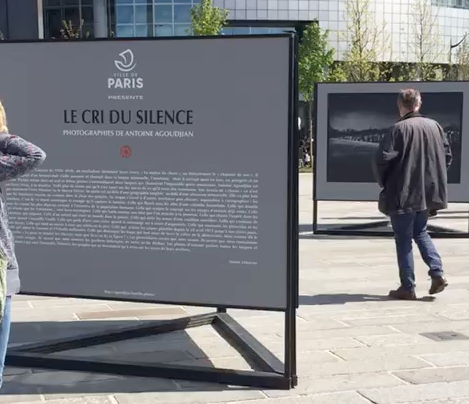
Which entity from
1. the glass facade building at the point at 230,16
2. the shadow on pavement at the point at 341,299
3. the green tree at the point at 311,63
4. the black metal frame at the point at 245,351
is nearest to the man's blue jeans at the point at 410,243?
the shadow on pavement at the point at 341,299

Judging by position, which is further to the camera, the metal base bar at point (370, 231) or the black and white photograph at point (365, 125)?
the metal base bar at point (370, 231)

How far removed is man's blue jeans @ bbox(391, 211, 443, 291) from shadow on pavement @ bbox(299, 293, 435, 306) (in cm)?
26

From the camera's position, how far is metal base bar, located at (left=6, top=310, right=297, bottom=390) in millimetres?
4816

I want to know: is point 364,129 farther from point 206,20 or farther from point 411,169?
point 206,20

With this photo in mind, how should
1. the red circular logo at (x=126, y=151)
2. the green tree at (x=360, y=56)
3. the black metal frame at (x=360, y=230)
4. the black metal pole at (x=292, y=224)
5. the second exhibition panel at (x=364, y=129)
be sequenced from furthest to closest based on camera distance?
the green tree at (x=360, y=56)
the black metal frame at (x=360, y=230)
the second exhibition panel at (x=364, y=129)
the red circular logo at (x=126, y=151)
the black metal pole at (x=292, y=224)

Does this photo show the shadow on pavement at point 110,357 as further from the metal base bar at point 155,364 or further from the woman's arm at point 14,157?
the woman's arm at point 14,157

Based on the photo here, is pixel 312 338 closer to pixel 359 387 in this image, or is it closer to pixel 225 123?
pixel 359 387

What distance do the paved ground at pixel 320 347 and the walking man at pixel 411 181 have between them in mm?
412

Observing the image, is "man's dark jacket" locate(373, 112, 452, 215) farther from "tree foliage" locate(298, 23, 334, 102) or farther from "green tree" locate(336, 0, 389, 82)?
"tree foliage" locate(298, 23, 334, 102)

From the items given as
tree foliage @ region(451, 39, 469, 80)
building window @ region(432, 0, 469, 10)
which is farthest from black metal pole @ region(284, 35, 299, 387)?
building window @ region(432, 0, 469, 10)

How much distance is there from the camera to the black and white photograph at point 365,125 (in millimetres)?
11570

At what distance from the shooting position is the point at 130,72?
4.91 meters

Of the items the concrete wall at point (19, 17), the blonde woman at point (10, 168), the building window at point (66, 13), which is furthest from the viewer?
the building window at point (66, 13)

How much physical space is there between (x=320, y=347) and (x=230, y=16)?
4994 cm
